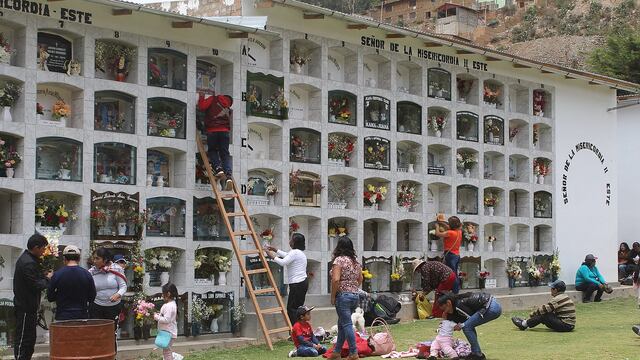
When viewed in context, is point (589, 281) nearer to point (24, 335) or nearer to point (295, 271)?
point (295, 271)

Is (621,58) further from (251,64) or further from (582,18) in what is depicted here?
(582,18)

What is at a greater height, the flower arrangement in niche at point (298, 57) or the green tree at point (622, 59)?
the green tree at point (622, 59)

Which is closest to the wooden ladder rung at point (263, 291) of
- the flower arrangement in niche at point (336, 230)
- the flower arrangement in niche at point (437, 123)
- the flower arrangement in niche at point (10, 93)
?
the flower arrangement in niche at point (336, 230)

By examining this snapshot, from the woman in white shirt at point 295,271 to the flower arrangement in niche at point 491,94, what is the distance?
6635mm

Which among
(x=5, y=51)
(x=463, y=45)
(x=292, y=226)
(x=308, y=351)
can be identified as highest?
(x=463, y=45)

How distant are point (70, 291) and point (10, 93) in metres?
2.96

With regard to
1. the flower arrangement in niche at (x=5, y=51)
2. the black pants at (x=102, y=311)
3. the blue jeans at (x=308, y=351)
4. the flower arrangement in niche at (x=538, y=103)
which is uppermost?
the flower arrangement in niche at (x=538, y=103)

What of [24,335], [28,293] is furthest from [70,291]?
[24,335]

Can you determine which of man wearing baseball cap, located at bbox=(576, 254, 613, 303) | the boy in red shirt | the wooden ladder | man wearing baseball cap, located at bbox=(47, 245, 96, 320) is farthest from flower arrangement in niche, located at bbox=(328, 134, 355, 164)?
man wearing baseball cap, located at bbox=(47, 245, 96, 320)

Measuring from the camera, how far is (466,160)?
17.0 m

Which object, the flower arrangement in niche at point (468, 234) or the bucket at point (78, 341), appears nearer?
the bucket at point (78, 341)

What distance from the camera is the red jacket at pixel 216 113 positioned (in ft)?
41.6

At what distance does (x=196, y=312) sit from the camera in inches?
496

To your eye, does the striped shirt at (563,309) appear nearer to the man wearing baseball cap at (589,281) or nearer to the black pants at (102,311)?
the man wearing baseball cap at (589,281)
